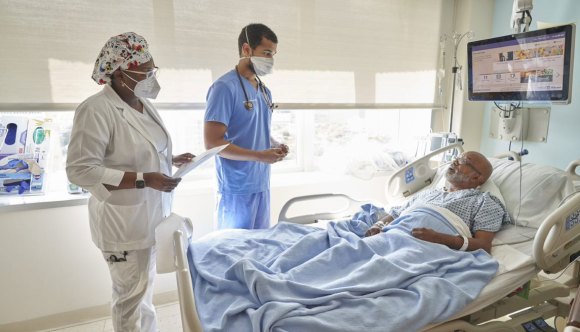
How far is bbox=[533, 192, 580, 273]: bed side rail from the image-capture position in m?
1.39

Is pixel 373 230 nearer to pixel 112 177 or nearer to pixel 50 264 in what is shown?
pixel 112 177

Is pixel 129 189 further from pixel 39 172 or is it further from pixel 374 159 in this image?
pixel 374 159

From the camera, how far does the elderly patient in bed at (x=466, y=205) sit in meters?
1.62

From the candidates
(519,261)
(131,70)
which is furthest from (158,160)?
(519,261)

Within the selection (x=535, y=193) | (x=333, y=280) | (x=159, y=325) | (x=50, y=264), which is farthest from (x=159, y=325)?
(x=535, y=193)

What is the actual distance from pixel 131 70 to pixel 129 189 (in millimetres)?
482

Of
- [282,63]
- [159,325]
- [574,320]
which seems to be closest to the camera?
[574,320]

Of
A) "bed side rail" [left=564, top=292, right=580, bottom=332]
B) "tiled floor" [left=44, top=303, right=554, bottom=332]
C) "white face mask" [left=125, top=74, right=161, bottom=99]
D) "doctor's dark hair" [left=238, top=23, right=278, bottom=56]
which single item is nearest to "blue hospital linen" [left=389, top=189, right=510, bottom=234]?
"bed side rail" [left=564, top=292, right=580, bottom=332]

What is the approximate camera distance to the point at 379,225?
1883mm

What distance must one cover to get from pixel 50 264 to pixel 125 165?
3.65 ft

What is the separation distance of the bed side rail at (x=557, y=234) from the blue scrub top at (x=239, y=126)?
4.29 feet

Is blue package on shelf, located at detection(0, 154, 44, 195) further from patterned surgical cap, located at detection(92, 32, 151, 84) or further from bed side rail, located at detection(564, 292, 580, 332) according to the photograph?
bed side rail, located at detection(564, 292, 580, 332)

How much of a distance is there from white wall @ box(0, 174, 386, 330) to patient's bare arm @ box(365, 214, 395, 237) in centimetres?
116

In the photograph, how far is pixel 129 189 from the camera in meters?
1.49
